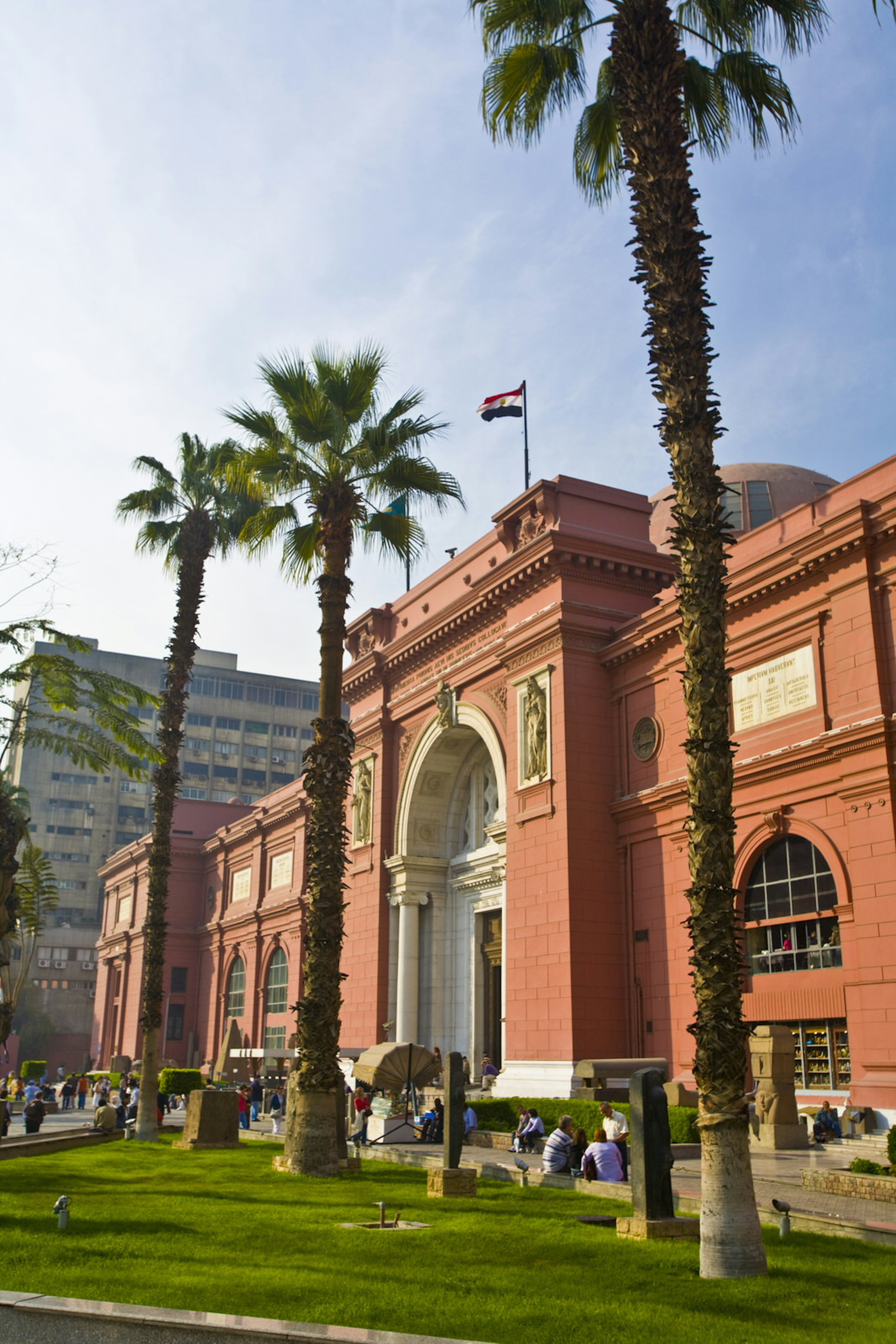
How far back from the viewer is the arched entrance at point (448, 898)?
32.1 meters

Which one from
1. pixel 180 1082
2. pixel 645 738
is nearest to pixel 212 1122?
pixel 645 738

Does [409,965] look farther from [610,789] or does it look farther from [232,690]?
[232,690]

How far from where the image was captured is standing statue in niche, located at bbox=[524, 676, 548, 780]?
27.5 metres

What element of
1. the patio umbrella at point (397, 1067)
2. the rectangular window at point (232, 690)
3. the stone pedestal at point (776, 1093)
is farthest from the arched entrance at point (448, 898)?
the rectangular window at point (232, 690)

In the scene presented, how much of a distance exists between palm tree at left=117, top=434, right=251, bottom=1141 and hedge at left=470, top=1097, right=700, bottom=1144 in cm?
695

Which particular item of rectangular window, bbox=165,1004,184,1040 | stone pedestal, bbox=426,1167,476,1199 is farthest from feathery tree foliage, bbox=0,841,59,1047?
rectangular window, bbox=165,1004,184,1040

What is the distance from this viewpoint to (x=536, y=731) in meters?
27.8

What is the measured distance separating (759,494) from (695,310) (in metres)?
22.7

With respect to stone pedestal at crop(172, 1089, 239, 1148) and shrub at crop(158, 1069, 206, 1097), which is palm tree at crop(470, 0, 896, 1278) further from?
shrub at crop(158, 1069, 206, 1097)

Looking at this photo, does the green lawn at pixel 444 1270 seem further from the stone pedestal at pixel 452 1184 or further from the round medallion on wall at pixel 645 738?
the round medallion on wall at pixel 645 738

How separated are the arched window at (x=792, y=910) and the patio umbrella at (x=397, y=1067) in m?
7.20

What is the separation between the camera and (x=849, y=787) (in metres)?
20.2

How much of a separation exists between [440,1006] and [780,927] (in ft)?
46.5

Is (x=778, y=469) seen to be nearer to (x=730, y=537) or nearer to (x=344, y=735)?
(x=344, y=735)
